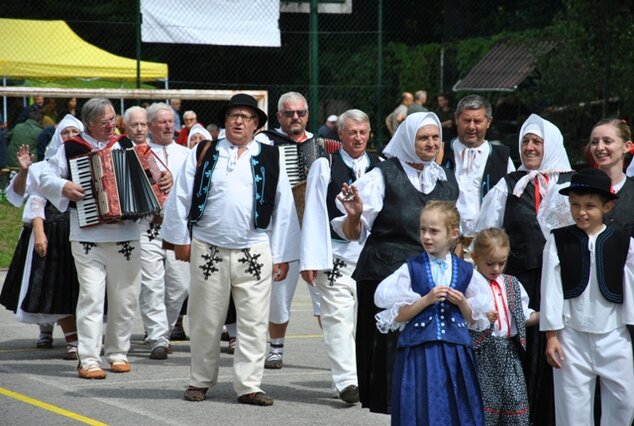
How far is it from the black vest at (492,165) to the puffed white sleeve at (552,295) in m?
2.12

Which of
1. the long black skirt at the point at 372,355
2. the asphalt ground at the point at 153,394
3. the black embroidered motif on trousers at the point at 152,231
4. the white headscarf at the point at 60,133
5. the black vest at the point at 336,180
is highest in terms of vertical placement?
the white headscarf at the point at 60,133

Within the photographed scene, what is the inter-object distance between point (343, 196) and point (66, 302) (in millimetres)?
3677

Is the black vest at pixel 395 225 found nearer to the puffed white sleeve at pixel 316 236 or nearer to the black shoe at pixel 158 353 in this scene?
the puffed white sleeve at pixel 316 236

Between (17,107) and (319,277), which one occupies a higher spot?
(17,107)

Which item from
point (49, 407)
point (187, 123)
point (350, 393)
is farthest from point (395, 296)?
point (187, 123)

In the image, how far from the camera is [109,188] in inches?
363

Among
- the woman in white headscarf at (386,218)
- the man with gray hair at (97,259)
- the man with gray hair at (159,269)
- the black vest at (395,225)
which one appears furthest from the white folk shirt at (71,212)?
the black vest at (395,225)

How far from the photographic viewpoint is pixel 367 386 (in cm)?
729

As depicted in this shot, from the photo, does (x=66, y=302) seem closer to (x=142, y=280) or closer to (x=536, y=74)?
(x=142, y=280)

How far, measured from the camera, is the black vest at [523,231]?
748 cm

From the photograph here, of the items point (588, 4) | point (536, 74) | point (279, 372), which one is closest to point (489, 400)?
point (279, 372)

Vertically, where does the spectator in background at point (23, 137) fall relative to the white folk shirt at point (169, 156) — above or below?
above

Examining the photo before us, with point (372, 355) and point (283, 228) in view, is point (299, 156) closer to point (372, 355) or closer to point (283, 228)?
point (283, 228)

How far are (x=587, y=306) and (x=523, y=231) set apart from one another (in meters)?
1.21
